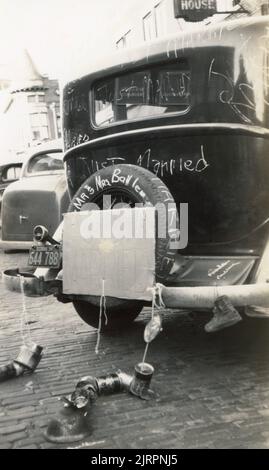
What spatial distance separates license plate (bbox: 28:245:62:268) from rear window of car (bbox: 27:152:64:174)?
15.8ft

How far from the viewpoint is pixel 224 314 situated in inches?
123

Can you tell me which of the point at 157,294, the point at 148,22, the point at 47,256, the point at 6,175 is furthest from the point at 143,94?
the point at 148,22

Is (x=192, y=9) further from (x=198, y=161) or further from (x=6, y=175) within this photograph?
(x=6, y=175)

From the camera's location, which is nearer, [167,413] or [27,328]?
[167,413]

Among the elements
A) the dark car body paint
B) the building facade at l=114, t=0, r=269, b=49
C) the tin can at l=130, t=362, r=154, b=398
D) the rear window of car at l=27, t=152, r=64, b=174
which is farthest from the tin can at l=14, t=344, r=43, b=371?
the building facade at l=114, t=0, r=269, b=49

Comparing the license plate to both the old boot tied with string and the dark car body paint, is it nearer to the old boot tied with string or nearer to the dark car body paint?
the dark car body paint

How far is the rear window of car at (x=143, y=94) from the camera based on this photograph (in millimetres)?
3734

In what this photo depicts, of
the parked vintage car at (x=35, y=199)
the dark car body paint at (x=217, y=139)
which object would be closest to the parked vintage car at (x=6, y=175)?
the parked vintage car at (x=35, y=199)

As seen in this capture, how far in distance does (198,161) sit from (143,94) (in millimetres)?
731

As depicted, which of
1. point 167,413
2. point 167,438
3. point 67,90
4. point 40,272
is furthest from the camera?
point 67,90
